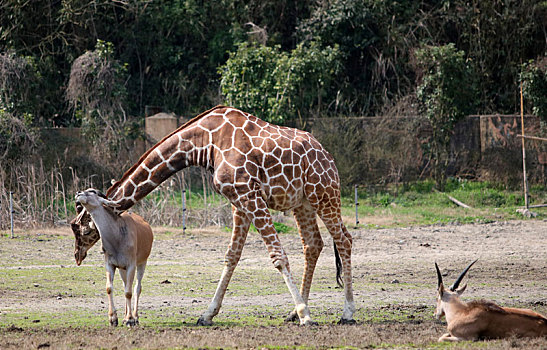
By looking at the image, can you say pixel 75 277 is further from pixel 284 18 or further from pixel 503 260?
pixel 284 18

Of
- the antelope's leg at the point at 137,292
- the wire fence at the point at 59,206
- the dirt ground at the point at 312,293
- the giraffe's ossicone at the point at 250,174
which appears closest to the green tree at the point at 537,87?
the dirt ground at the point at 312,293

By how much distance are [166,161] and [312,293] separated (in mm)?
3491

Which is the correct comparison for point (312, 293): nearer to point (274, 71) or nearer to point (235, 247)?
point (235, 247)

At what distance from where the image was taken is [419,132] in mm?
25156

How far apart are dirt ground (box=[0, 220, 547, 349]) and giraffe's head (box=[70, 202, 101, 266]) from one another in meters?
0.97

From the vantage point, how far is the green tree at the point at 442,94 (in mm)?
24953

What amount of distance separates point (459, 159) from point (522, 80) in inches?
142

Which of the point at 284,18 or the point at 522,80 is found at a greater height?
the point at 284,18

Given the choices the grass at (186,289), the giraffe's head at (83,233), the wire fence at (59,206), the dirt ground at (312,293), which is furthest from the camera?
the wire fence at (59,206)

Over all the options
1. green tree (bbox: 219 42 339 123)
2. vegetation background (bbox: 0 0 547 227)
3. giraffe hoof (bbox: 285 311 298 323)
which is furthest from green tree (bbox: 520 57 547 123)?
giraffe hoof (bbox: 285 311 298 323)

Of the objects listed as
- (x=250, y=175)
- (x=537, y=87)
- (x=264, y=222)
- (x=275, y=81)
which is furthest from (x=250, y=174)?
(x=537, y=87)

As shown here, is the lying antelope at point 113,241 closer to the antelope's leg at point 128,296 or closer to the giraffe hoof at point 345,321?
the antelope's leg at point 128,296

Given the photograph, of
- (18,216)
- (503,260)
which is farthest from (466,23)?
(18,216)

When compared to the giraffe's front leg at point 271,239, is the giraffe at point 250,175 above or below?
above
